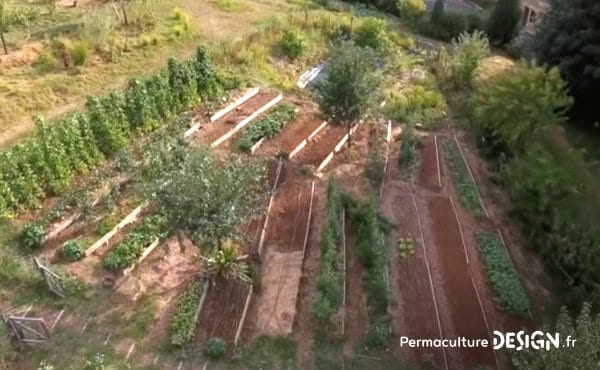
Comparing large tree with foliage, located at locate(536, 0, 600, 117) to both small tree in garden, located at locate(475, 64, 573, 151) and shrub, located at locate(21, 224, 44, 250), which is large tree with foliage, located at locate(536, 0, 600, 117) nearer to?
small tree in garden, located at locate(475, 64, 573, 151)

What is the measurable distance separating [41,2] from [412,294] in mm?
17005

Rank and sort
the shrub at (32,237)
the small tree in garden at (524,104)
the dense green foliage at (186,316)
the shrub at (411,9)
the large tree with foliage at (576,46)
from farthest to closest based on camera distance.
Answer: the shrub at (411,9), the large tree with foliage at (576,46), the small tree in garden at (524,104), the shrub at (32,237), the dense green foliage at (186,316)

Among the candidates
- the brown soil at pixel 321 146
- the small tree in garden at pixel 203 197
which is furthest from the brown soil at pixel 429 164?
the small tree in garden at pixel 203 197

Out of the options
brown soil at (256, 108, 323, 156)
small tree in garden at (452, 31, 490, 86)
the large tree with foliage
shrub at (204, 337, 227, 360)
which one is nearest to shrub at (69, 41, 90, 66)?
brown soil at (256, 108, 323, 156)

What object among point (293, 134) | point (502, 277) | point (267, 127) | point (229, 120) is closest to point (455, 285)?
point (502, 277)

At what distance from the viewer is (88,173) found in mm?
14883

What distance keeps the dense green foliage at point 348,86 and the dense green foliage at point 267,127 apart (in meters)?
1.78

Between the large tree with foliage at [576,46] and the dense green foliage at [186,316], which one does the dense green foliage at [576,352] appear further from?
the large tree with foliage at [576,46]

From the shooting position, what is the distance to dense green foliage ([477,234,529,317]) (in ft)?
41.9

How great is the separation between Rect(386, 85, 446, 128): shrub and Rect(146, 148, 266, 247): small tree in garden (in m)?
8.91

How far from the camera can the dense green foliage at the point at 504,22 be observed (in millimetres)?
26344

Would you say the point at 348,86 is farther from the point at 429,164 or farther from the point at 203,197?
the point at 203,197

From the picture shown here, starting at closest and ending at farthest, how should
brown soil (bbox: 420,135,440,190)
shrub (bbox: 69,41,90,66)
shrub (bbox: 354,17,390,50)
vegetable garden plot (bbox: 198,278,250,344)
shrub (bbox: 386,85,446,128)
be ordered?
vegetable garden plot (bbox: 198,278,250,344), brown soil (bbox: 420,135,440,190), shrub (bbox: 69,41,90,66), shrub (bbox: 386,85,446,128), shrub (bbox: 354,17,390,50)

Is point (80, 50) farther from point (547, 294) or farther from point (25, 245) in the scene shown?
point (547, 294)
